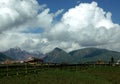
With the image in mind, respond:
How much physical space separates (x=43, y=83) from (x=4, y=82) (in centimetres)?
503

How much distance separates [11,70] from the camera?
49.6 m

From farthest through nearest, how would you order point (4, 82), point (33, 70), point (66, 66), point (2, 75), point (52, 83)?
1. point (66, 66)
2. point (33, 70)
3. point (2, 75)
4. point (52, 83)
5. point (4, 82)

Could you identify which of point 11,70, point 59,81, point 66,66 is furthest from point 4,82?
point 66,66

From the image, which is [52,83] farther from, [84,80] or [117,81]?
[117,81]

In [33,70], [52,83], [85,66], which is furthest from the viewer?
[85,66]

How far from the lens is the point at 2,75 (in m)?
44.6

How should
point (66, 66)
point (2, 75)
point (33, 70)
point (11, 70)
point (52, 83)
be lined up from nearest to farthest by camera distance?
1. point (52, 83)
2. point (2, 75)
3. point (11, 70)
4. point (33, 70)
5. point (66, 66)

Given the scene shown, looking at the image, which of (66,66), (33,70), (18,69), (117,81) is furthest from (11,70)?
(66,66)

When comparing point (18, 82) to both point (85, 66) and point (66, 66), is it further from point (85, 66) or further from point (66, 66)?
point (85, 66)

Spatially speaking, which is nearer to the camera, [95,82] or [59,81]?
[59,81]

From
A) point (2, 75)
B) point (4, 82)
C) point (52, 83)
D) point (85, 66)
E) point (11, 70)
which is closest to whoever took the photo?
point (4, 82)

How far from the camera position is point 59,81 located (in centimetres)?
4238

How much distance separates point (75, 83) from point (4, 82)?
10.3m

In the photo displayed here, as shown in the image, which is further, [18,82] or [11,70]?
[11,70]
